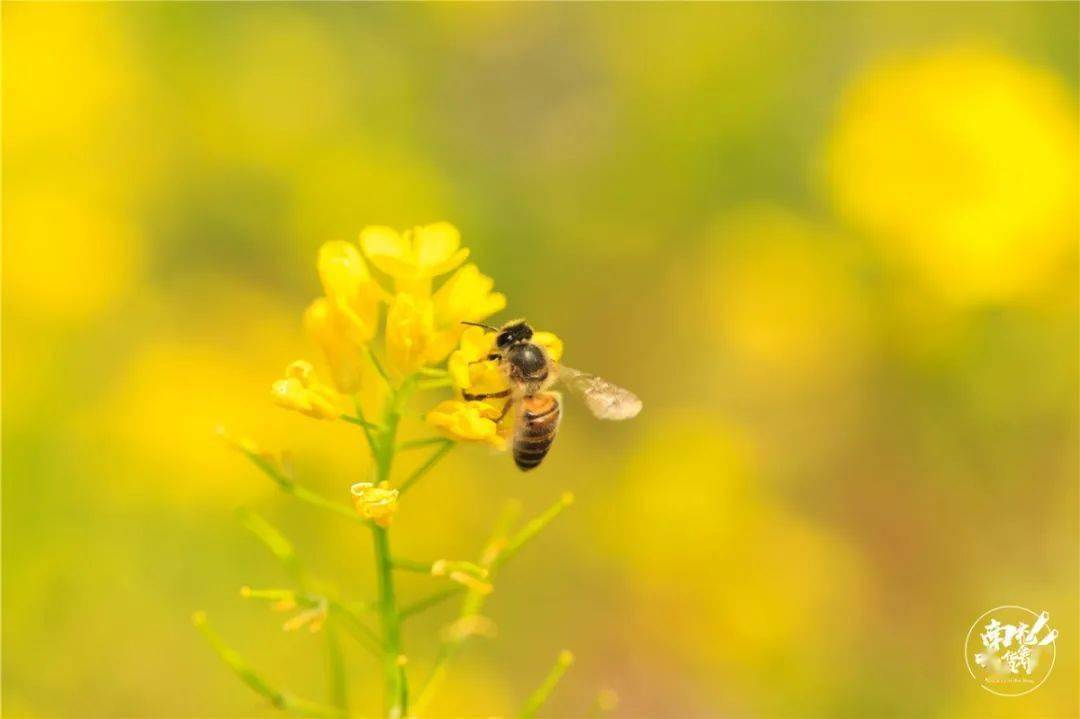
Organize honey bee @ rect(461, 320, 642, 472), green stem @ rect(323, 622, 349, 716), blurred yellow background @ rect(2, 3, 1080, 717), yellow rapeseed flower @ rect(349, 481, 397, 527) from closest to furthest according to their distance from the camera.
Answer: yellow rapeseed flower @ rect(349, 481, 397, 527), green stem @ rect(323, 622, 349, 716), honey bee @ rect(461, 320, 642, 472), blurred yellow background @ rect(2, 3, 1080, 717)

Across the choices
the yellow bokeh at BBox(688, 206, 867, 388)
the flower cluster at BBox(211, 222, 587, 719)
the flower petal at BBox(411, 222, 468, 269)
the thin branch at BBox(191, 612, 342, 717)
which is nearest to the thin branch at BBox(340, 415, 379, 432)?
the flower cluster at BBox(211, 222, 587, 719)

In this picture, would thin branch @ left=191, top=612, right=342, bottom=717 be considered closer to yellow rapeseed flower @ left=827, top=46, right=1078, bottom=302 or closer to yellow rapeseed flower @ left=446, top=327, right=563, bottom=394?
yellow rapeseed flower @ left=446, top=327, right=563, bottom=394

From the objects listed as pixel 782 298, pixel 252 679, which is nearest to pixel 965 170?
pixel 782 298

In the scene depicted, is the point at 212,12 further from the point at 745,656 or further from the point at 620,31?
the point at 745,656

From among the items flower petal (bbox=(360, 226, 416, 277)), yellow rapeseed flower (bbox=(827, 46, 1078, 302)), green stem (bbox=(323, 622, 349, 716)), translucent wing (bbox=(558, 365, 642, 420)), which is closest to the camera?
flower petal (bbox=(360, 226, 416, 277))

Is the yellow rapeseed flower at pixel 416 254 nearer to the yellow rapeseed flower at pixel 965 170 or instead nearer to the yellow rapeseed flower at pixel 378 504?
the yellow rapeseed flower at pixel 378 504

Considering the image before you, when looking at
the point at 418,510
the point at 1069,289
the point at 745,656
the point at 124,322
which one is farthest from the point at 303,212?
the point at 1069,289
